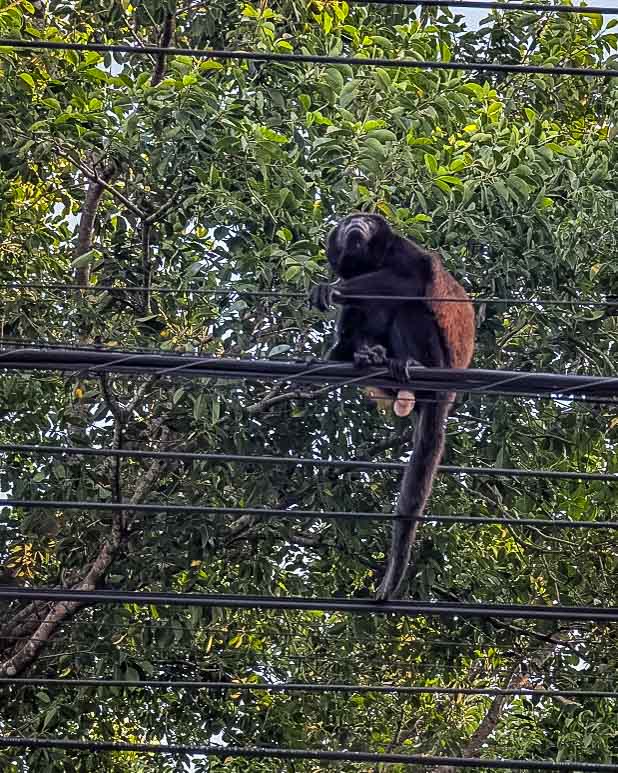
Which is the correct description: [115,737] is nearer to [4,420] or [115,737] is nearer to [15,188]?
[4,420]

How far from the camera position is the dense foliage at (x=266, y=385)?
849 cm

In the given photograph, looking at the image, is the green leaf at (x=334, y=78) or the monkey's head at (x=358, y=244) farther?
the green leaf at (x=334, y=78)

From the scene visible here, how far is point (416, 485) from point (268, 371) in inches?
86.0

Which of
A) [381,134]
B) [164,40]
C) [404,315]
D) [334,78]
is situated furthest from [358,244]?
[164,40]

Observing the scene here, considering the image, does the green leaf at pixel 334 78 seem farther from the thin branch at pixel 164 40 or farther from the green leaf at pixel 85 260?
the green leaf at pixel 85 260

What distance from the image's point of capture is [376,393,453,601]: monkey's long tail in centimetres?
621

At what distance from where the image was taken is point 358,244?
24.4 feet

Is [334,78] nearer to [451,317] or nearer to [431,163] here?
[431,163]

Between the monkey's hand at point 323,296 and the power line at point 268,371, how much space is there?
154 centimetres

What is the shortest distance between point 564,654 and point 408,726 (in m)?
1.28

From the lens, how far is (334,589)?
943cm

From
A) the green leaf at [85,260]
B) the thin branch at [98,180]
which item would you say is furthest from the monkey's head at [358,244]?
the thin branch at [98,180]

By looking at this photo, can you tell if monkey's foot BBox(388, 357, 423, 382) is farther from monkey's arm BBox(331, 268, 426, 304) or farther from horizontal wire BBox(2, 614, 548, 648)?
horizontal wire BBox(2, 614, 548, 648)

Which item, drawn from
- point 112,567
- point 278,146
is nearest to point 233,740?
point 112,567
